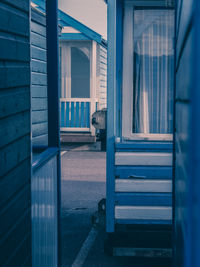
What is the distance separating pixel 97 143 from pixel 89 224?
27.9 ft

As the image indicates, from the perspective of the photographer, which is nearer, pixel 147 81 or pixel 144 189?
pixel 144 189

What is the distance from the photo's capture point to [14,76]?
204 centimetres

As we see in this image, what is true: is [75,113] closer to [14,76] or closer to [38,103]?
[38,103]

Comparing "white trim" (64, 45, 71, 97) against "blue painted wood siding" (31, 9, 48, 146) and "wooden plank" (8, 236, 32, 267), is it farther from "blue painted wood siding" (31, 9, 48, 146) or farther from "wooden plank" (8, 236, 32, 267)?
"wooden plank" (8, 236, 32, 267)

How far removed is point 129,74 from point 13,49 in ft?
10.1

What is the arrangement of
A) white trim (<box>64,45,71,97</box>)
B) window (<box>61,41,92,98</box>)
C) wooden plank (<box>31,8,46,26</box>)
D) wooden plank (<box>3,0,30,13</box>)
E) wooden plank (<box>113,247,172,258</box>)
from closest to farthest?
1. wooden plank (<box>3,0,30,13</box>)
2. wooden plank (<box>113,247,172,258</box>)
3. wooden plank (<box>31,8,46,26</box>)
4. window (<box>61,41,92,98</box>)
5. white trim (<box>64,45,71,97</box>)

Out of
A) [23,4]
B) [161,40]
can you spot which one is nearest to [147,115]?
[161,40]

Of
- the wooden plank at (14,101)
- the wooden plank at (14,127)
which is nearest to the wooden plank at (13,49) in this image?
the wooden plank at (14,101)

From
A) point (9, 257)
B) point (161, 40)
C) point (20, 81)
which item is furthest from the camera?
point (161, 40)

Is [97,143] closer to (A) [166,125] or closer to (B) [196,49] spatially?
(A) [166,125]

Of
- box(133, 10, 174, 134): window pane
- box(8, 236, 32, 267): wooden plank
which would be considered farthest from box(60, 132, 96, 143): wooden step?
box(8, 236, 32, 267): wooden plank

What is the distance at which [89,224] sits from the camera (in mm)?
5941

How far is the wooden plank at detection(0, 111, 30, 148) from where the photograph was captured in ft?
6.05

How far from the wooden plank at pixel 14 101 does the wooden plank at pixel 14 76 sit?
0.03 metres
